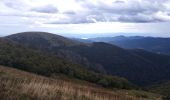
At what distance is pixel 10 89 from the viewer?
11656 mm

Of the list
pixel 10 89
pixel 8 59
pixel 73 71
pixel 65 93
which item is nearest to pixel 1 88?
→ pixel 10 89

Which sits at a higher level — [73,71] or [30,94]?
[30,94]

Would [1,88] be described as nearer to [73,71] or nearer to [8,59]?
[8,59]

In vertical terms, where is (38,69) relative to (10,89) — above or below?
below

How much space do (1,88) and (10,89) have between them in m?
0.31

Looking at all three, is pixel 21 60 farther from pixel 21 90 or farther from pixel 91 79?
pixel 21 90

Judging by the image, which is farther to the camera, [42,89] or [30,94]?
[42,89]

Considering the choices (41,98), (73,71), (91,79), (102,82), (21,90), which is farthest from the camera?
(73,71)

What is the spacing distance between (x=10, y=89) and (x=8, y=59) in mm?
80037

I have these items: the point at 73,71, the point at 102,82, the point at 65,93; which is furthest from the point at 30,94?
the point at 73,71

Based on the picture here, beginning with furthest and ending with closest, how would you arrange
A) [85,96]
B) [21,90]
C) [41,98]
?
[85,96] → [21,90] → [41,98]

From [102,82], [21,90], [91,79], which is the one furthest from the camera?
[91,79]

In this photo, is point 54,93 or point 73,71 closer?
point 54,93

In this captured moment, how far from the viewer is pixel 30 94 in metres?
11.1
